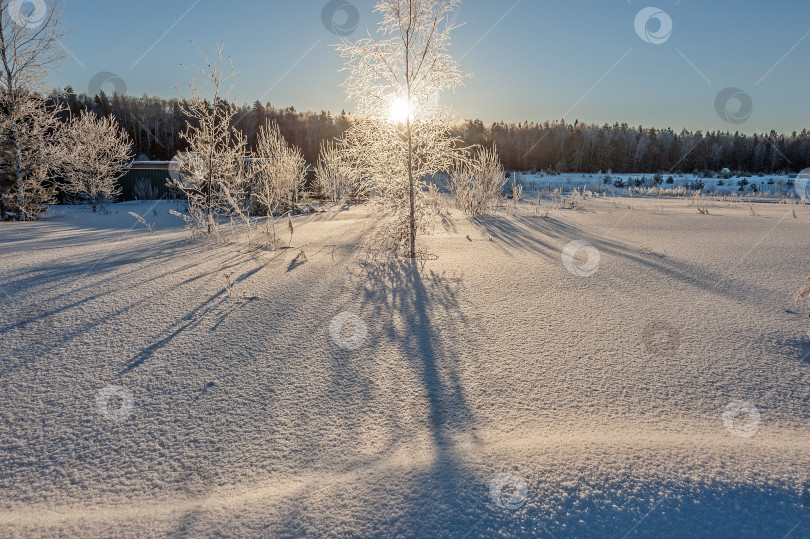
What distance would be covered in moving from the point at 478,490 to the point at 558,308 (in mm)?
2213

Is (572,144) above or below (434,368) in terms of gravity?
above

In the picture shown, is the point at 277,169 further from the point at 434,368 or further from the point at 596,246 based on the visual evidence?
the point at 434,368

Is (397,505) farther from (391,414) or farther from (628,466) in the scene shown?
(628,466)

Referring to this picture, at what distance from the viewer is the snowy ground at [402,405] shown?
142 cm

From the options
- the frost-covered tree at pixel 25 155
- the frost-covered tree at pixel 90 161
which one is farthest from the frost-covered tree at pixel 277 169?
the frost-covered tree at pixel 90 161

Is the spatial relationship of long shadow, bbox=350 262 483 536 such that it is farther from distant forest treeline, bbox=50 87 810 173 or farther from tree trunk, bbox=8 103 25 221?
distant forest treeline, bbox=50 87 810 173

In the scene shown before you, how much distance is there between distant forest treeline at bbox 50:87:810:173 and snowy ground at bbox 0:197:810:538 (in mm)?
44616

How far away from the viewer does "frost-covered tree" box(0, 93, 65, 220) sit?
11.8 metres

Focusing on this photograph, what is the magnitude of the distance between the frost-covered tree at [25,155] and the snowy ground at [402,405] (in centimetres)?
1056

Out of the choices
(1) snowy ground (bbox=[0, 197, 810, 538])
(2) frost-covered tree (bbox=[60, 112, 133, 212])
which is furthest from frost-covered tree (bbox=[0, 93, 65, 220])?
(1) snowy ground (bbox=[0, 197, 810, 538])

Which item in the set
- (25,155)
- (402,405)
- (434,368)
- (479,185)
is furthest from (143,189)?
(402,405)

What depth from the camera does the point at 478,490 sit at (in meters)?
1.49

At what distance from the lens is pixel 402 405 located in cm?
207

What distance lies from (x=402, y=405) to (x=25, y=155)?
1596 centimetres
